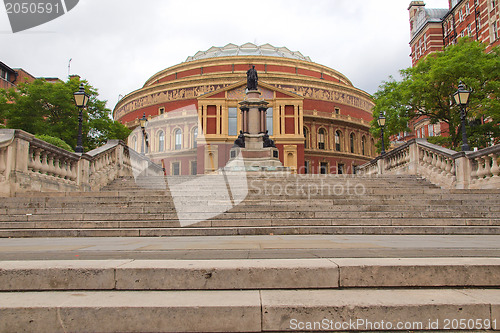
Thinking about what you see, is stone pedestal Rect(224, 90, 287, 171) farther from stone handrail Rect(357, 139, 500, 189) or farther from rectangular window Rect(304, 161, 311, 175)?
rectangular window Rect(304, 161, 311, 175)

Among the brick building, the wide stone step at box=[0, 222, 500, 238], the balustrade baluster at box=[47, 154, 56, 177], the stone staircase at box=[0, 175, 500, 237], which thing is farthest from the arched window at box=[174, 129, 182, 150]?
the wide stone step at box=[0, 222, 500, 238]

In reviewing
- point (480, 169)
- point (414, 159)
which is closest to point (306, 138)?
point (414, 159)

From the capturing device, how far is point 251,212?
973cm

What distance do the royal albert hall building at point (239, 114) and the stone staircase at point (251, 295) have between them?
155 ft

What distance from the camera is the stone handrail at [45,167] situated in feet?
36.3

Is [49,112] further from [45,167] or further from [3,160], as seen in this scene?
Result: [3,160]

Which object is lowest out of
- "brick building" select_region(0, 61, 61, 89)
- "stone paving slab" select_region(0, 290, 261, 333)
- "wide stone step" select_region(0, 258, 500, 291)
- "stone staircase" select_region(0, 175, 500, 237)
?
"stone paving slab" select_region(0, 290, 261, 333)

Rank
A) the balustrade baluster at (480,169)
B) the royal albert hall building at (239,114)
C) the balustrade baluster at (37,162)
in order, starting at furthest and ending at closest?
the royal albert hall building at (239,114)
the balustrade baluster at (480,169)
the balustrade baluster at (37,162)

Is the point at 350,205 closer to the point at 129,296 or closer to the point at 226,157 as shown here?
the point at 129,296

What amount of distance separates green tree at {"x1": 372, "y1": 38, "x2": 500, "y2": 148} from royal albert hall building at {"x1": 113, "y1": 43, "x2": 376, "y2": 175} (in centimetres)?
2349

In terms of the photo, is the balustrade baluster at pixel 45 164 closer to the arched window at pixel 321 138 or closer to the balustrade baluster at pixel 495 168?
the balustrade baluster at pixel 495 168

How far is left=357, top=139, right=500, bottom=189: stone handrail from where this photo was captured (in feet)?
42.4

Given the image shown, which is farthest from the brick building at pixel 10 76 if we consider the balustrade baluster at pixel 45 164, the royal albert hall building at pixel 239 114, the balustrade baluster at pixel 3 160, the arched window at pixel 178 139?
the balustrade baluster at pixel 3 160

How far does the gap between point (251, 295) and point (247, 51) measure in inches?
2920
